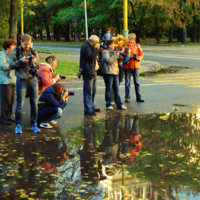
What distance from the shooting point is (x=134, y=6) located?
160ft

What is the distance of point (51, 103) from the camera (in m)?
7.69

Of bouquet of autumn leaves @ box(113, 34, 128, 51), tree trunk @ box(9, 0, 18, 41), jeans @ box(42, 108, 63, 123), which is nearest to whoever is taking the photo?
jeans @ box(42, 108, 63, 123)

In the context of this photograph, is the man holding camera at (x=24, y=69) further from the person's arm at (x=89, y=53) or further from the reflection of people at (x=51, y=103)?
the person's arm at (x=89, y=53)

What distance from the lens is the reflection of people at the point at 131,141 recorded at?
599cm

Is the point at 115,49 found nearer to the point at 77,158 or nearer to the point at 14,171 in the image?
the point at 77,158

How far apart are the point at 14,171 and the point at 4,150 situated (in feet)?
3.49

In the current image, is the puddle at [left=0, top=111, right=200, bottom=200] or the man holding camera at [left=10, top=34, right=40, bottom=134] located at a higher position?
the man holding camera at [left=10, top=34, right=40, bottom=134]

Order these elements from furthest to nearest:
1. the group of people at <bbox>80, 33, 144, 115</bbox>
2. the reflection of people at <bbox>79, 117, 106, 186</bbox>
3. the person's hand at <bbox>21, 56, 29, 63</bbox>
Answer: the group of people at <bbox>80, 33, 144, 115</bbox> < the person's hand at <bbox>21, 56, 29, 63</bbox> < the reflection of people at <bbox>79, 117, 106, 186</bbox>

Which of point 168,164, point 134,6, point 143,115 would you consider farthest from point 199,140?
point 134,6

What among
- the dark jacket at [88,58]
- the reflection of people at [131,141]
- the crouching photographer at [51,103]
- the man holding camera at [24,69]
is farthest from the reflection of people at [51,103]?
the reflection of people at [131,141]

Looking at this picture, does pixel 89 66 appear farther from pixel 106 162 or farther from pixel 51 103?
pixel 106 162

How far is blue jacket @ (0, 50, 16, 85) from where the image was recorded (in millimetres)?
7738

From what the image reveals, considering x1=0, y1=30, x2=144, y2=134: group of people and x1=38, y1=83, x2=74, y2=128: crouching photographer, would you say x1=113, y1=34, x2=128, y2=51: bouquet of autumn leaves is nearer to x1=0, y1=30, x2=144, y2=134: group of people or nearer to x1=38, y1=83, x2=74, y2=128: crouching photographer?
x1=0, y1=30, x2=144, y2=134: group of people

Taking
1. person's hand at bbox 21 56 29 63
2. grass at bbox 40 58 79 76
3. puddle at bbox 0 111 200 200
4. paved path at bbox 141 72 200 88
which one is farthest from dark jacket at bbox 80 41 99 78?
grass at bbox 40 58 79 76
